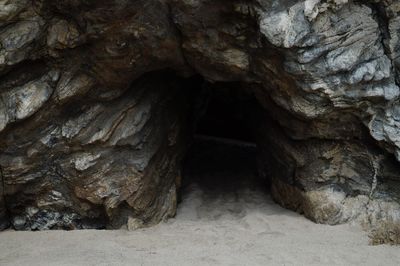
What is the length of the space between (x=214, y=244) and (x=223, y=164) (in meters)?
3.23

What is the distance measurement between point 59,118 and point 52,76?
51 cm


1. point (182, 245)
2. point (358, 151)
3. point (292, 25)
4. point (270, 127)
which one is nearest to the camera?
point (292, 25)

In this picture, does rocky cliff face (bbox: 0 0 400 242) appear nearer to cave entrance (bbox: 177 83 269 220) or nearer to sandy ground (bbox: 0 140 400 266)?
sandy ground (bbox: 0 140 400 266)

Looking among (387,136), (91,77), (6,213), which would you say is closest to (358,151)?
(387,136)

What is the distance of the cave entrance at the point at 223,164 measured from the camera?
22.5 ft

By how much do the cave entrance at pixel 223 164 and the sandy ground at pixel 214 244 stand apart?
157 millimetres

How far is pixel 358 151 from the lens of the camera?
581cm

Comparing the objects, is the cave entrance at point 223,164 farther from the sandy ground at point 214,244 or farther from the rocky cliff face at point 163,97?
the rocky cliff face at point 163,97

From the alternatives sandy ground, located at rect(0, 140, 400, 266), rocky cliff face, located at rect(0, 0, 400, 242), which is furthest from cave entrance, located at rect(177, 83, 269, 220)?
rocky cliff face, located at rect(0, 0, 400, 242)

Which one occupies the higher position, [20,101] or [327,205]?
[20,101]

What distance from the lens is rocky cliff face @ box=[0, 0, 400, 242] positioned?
17.0ft

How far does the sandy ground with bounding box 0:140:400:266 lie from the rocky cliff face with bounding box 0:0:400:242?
30 cm

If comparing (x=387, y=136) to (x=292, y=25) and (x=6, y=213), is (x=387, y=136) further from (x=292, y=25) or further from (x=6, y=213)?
(x=6, y=213)

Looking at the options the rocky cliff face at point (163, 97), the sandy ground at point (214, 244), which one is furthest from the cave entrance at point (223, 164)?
the rocky cliff face at point (163, 97)
